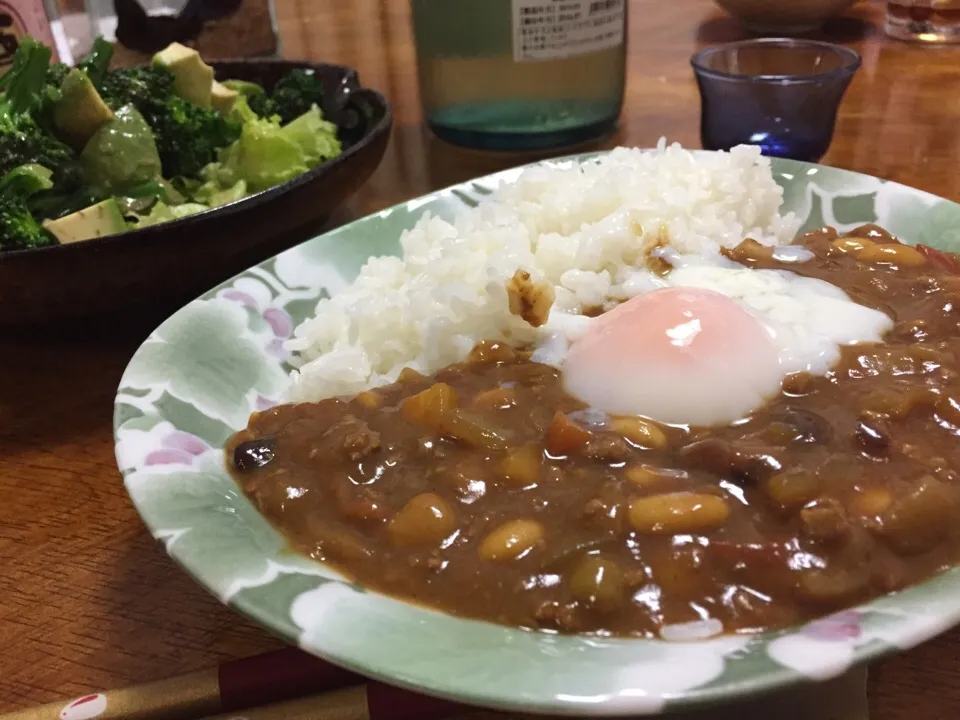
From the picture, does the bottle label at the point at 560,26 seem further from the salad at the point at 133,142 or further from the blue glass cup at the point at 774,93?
the salad at the point at 133,142

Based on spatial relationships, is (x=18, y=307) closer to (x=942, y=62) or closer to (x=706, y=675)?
(x=706, y=675)

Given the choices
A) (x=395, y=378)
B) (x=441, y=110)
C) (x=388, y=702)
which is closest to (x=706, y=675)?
(x=388, y=702)

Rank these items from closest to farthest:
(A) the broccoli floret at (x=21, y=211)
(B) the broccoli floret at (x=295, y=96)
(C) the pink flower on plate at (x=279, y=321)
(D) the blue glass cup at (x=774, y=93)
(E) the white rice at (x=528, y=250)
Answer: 1. (E) the white rice at (x=528, y=250)
2. (C) the pink flower on plate at (x=279, y=321)
3. (A) the broccoli floret at (x=21, y=211)
4. (D) the blue glass cup at (x=774, y=93)
5. (B) the broccoli floret at (x=295, y=96)

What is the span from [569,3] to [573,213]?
0.91 m

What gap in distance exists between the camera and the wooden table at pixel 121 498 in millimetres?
1367

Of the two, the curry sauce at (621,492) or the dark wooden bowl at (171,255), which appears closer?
the curry sauce at (621,492)

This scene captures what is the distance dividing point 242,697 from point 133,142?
1.79 m

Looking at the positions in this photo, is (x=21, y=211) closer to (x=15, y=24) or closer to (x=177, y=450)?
(x=177, y=450)

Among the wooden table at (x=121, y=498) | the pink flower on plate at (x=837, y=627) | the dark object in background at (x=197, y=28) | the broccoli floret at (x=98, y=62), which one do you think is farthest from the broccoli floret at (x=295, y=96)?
the pink flower on plate at (x=837, y=627)

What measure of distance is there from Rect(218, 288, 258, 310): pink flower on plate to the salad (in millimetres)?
503

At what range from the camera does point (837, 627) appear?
1.01 meters

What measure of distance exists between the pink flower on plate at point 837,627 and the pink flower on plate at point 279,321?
4.41ft

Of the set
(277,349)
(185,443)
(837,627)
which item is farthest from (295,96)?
(837,627)

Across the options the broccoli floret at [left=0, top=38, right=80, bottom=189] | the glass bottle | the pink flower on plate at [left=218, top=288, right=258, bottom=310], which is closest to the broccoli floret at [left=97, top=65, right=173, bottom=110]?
the broccoli floret at [left=0, top=38, right=80, bottom=189]
